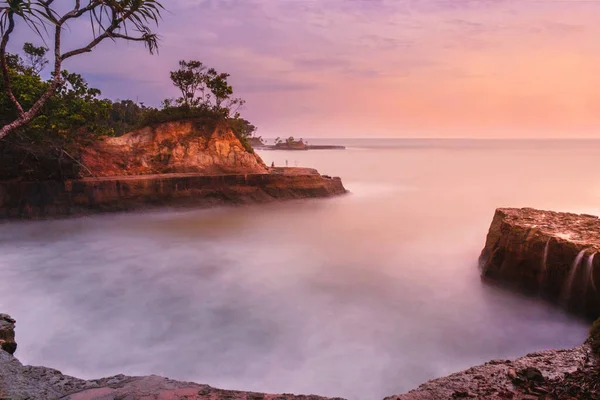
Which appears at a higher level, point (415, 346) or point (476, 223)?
point (476, 223)

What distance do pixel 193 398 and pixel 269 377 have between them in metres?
3.06

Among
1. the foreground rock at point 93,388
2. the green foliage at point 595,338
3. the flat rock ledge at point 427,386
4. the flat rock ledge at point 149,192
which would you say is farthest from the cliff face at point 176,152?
the green foliage at point 595,338

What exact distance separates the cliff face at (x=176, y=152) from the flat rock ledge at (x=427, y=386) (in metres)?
18.4

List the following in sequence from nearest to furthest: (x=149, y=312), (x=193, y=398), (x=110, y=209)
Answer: (x=193, y=398) → (x=149, y=312) → (x=110, y=209)

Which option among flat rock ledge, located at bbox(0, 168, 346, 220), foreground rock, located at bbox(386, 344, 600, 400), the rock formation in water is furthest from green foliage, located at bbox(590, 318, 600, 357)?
flat rock ledge, located at bbox(0, 168, 346, 220)

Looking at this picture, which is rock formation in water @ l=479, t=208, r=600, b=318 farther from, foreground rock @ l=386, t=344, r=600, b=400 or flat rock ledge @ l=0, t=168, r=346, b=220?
flat rock ledge @ l=0, t=168, r=346, b=220

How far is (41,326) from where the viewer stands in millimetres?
9117

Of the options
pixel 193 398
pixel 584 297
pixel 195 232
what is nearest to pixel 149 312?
pixel 193 398

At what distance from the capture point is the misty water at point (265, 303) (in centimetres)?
774

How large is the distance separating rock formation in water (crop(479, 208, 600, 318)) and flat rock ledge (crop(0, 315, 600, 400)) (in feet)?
14.4

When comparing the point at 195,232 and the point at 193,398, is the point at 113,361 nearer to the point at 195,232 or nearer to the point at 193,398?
the point at 193,398

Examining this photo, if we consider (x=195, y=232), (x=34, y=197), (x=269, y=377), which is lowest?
(x=269, y=377)

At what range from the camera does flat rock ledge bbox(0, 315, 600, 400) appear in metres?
4.48

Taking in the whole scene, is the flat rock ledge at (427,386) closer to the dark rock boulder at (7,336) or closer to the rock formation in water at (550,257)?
the dark rock boulder at (7,336)
